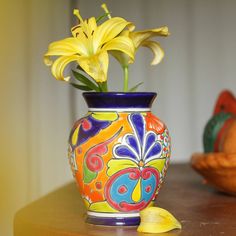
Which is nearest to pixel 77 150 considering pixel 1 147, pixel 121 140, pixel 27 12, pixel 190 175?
pixel 121 140

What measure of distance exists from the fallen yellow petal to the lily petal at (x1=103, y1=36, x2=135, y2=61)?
0.18m

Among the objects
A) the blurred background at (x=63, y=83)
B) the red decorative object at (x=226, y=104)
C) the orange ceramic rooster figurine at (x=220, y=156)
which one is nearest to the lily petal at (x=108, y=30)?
the orange ceramic rooster figurine at (x=220, y=156)

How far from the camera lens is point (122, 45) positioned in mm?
846

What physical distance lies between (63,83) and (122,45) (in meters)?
1.50

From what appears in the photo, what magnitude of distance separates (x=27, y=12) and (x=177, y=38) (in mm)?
559

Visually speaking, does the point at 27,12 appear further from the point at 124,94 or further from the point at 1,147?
the point at 124,94

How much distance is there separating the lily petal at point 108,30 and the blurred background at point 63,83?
1174mm

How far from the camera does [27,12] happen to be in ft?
7.13

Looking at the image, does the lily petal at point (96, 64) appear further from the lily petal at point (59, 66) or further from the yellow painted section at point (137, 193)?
the yellow painted section at point (137, 193)

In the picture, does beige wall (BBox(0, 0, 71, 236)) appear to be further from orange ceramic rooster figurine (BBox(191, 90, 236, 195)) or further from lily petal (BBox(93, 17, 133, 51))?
lily petal (BBox(93, 17, 133, 51))

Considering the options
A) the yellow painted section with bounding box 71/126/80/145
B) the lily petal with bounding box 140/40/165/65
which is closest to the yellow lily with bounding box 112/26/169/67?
the lily petal with bounding box 140/40/165/65

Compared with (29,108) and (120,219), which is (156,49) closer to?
(120,219)

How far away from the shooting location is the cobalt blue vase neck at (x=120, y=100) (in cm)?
86

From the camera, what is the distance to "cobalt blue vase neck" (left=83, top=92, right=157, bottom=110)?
2.83ft
